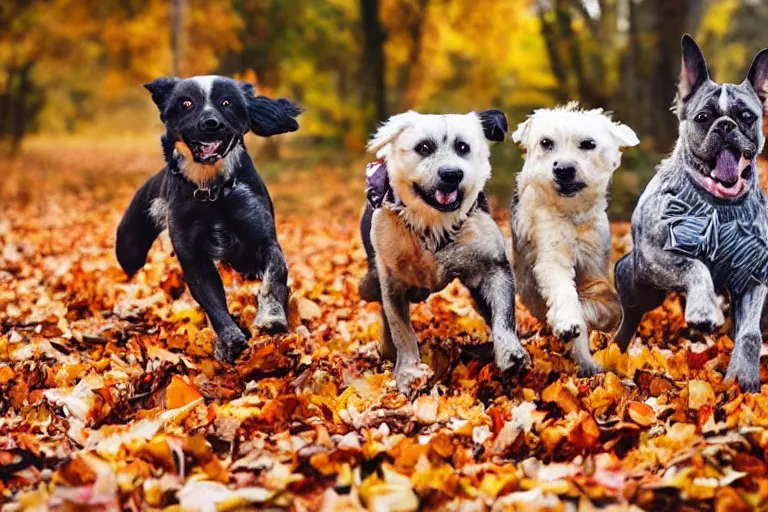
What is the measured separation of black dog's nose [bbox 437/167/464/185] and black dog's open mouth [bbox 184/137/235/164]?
3.76ft

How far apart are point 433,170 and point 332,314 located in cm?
226

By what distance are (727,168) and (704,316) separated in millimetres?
740

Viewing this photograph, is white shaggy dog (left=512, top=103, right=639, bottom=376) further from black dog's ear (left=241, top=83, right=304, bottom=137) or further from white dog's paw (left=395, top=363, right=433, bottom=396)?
black dog's ear (left=241, top=83, right=304, bottom=137)

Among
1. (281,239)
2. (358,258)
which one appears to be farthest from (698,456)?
(281,239)

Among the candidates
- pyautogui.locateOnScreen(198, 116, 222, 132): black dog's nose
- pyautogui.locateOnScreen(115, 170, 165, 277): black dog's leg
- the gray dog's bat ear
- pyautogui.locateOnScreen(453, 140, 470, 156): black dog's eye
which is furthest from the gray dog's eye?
pyautogui.locateOnScreen(115, 170, 165, 277): black dog's leg

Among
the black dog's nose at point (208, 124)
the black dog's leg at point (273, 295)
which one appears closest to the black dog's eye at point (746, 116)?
the black dog's leg at point (273, 295)

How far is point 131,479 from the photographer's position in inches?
126

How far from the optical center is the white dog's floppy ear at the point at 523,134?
187 inches

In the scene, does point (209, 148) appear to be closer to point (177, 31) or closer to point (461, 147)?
point (461, 147)

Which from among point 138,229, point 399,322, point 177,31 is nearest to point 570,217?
point 399,322

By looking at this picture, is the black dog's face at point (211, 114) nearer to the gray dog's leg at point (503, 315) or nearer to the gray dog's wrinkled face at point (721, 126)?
the gray dog's leg at point (503, 315)

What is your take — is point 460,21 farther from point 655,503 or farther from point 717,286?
point 655,503

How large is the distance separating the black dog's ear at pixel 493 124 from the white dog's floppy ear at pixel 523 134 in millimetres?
223

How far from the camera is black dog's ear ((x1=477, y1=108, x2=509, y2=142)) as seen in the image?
4.50 metres
